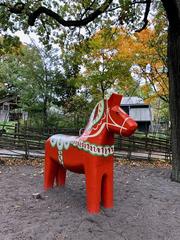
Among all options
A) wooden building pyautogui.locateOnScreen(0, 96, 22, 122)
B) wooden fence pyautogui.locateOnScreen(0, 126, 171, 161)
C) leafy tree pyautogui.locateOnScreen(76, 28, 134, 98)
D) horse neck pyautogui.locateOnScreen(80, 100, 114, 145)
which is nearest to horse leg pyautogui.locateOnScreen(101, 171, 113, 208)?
horse neck pyautogui.locateOnScreen(80, 100, 114, 145)

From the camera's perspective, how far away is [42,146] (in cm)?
1476

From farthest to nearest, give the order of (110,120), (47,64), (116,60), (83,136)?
(47,64), (116,60), (83,136), (110,120)

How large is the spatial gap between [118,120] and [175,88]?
4780mm

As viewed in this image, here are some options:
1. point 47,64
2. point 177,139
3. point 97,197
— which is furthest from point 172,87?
point 47,64

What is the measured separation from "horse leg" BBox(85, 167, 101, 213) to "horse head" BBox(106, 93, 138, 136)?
81cm

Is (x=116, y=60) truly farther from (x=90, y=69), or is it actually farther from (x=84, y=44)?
(x=84, y=44)

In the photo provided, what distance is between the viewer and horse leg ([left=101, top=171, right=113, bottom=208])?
621cm

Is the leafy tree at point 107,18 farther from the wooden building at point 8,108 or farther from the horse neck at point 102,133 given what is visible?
the wooden building at point 8,108

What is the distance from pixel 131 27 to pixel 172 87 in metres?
4.95

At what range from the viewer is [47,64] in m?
21.4

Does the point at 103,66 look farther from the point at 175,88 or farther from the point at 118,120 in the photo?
the point at 118,120

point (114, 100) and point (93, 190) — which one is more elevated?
point (114, 100)

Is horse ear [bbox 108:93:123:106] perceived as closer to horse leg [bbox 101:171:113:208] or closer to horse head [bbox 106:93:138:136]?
horse head [bbox 106:93:138:136]

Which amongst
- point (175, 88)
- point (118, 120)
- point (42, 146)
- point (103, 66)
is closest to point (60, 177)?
point (118, 120)
